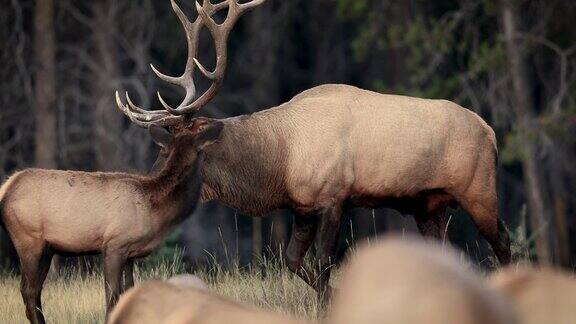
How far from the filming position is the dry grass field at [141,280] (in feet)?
25.8

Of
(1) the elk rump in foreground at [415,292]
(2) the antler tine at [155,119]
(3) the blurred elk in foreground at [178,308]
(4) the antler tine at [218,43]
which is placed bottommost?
(2) the antler tine at [155,119]

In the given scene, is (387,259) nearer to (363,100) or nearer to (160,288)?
(160,288)

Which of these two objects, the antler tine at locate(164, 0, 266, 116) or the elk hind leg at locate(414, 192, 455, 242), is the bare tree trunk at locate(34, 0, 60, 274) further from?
the elk hind leg at locate(414, 192, 455, 242)

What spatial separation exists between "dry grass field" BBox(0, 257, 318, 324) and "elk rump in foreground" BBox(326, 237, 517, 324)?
4019 mm

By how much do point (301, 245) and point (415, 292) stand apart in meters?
6.92

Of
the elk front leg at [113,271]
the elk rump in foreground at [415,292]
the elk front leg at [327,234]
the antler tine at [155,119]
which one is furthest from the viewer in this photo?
the elk front leg at [327,234]

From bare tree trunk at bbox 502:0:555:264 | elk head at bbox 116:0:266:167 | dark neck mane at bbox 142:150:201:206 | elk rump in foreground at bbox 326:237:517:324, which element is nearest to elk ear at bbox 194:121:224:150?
elk head at bbox 116:0:266:167

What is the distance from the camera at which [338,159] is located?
996cm

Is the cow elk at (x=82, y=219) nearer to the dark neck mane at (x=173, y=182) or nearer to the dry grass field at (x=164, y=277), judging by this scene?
the dark neck mane at (x=173, y=182)

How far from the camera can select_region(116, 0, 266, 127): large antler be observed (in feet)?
31.1

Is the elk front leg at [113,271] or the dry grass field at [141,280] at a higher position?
the elk front leg at [113,271]

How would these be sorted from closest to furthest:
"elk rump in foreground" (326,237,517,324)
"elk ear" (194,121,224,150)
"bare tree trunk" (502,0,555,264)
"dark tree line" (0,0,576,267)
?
1. "elk rump in foreground" (326,237,517,324)
2. "elk ear" (194,121,224,150)
3. "bare tree trunk" (502,0,555,264)
4. "dark tree line" (0,0,576,267)

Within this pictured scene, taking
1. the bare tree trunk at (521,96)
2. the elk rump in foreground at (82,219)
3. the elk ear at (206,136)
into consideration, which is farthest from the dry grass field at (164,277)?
the bare tree trunk at (521,96)

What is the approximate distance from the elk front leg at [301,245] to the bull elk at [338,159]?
0.01m
